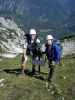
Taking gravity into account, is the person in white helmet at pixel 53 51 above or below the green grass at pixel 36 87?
above

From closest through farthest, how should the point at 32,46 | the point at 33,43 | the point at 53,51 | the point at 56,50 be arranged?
1. the point at 56,50
2. the point at 53,51
3. the point at 33,43
4. the point at 32,46

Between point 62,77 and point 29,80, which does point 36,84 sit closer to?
point 29,80

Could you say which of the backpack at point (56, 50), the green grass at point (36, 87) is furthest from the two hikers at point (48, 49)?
the green grass at point (36, 87)

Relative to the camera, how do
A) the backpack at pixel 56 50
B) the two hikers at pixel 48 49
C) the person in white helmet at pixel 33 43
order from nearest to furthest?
1. the backpack at pixel 56 50
2. the two hikers at pixel 48 49
3. the person in white helmet at pixel 33 43

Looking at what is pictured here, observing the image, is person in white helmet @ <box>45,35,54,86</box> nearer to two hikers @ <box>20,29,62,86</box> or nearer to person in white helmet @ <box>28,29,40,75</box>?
two hikers @ <box>20,29,62,86</box>

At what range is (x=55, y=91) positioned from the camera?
2052 centimetres

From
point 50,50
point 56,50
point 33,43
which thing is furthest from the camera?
point 33,43

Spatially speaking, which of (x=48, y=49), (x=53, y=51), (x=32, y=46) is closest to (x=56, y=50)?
(x=53, y=51)

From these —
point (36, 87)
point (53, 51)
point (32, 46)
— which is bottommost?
point (36, 87)

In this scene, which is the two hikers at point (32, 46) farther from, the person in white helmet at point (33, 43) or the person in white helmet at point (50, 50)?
the person in white helmet at point (50, 50)

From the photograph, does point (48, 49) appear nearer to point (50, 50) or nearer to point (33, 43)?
point (50, 50)

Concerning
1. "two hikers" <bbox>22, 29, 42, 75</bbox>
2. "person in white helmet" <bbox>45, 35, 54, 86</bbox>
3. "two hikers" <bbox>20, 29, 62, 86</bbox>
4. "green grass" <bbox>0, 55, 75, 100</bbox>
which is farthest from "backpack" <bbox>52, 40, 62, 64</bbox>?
"two hikers" <bbox>22, 29, 42, 75</bbox>

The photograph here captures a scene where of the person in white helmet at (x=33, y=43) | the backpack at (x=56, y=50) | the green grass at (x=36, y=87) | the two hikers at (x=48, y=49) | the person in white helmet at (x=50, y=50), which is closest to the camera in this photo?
the green grass at (x=36, y=87)

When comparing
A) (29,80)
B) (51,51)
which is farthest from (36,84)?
(51,51)
